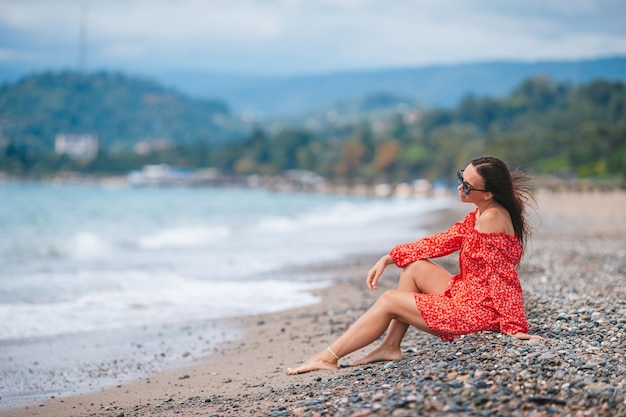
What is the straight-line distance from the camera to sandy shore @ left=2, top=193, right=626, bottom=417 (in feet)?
12.9

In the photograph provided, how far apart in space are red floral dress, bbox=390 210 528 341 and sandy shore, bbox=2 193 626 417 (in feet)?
0.46

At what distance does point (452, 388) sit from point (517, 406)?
0.37 metres

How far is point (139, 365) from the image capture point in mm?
6621

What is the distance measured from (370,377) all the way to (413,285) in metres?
0.85

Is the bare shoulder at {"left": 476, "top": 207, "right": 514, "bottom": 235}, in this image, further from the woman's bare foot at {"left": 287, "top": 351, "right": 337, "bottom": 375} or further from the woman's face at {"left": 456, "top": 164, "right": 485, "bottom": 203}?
the woman's bare foot at {"left": 287, "top": 351, "right": 337, "bottom": 375}

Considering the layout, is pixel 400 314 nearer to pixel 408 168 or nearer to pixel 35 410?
pixel 35 410

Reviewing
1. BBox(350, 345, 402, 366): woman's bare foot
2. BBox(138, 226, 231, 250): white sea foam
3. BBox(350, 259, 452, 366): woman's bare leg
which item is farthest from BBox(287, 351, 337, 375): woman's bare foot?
BBox(138, 226, 231, 250): white sea foam

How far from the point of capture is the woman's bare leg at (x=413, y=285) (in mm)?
5422

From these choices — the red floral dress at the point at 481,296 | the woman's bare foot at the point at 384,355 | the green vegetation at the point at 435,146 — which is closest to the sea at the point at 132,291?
the woman's bare foot at the point at 384,355

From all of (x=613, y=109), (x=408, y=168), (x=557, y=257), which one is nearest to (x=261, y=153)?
(x=408, y=168)

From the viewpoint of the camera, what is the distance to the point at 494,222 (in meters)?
5.28

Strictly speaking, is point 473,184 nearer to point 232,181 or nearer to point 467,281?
point 467,281

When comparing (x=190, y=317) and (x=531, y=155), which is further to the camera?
(x=531, y=155)

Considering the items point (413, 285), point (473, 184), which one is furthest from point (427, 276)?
point (473, 184)
